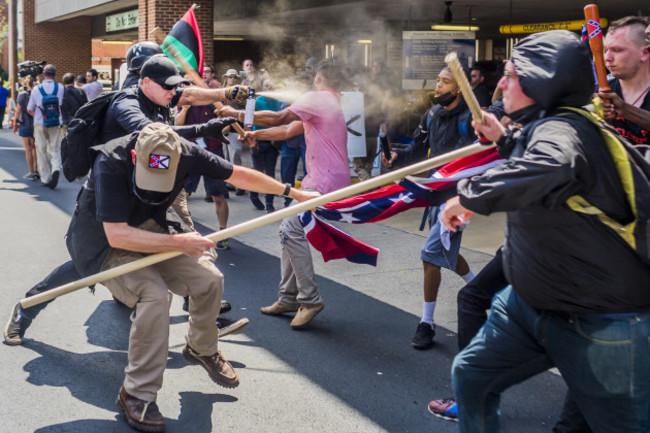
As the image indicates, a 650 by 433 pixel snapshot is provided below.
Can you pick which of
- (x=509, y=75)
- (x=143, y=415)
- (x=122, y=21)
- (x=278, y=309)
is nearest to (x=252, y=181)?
(x=143, y=415)

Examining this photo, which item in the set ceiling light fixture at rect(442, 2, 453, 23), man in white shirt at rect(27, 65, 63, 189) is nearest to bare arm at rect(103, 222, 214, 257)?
man in white shirt at rect(27, 65, 63, 189)

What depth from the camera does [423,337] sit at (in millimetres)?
5223

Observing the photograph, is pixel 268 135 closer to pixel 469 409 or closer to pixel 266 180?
pixel 266 180

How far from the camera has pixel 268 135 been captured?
19.8 ft

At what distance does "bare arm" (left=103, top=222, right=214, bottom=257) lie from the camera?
3.96 metres

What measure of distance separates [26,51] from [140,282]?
3004 centimetres

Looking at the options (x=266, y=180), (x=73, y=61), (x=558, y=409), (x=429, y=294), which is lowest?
(x=558, y=409)

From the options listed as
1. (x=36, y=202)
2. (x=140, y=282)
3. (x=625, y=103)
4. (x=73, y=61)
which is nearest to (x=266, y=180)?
(x=140, y=282)

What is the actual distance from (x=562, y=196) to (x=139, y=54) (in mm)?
4149

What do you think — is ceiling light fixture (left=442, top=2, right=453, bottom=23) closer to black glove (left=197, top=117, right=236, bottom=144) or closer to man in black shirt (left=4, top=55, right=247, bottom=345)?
man in black shirt (left=4, top=55, right=247, bottom=345)

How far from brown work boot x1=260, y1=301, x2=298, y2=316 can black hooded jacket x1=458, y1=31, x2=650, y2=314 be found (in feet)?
11.1

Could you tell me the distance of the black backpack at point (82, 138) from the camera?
479 cm

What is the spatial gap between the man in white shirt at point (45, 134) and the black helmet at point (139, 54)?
8.07m

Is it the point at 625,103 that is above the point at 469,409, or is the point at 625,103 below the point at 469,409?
above
